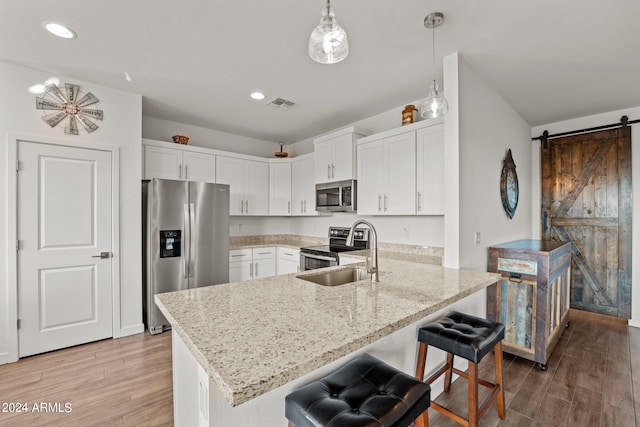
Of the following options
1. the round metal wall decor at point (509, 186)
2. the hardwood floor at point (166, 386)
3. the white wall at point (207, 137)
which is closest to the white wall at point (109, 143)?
the hardwood floor at point (166, 386)

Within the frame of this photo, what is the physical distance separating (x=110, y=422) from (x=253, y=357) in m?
1.75

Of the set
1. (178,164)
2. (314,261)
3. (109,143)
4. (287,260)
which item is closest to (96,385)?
(109,143)

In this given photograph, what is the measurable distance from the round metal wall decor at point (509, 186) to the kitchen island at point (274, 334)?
1.71 meters

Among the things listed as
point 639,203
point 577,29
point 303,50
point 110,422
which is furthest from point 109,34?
point 639,203

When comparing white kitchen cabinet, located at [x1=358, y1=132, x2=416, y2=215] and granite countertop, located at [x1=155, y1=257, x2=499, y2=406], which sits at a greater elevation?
white kitchen cabinet, located at [x1=358, y1=132, x2=416, y2=215]

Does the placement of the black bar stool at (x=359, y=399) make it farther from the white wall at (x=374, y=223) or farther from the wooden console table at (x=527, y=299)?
the white wall at (x=374, y=223)

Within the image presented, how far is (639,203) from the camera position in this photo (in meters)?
3.45

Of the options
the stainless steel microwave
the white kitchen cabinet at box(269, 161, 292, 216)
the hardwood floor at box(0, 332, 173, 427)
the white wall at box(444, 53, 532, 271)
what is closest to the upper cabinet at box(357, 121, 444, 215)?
the stainless steel microwave

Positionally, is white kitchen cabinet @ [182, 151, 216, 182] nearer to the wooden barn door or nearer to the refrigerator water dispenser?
the refrigerator water dispenser

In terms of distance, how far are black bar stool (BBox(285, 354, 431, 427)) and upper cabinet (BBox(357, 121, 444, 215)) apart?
2.05 metres

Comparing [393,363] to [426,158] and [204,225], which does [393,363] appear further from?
[204,225]

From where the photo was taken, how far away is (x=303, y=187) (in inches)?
182

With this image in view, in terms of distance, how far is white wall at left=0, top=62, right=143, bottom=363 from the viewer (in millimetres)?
2570

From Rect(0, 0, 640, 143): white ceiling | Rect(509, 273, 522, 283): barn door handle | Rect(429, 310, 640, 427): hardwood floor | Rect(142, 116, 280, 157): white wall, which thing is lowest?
Rect(429, 310, 640, 427): hardwood floor
